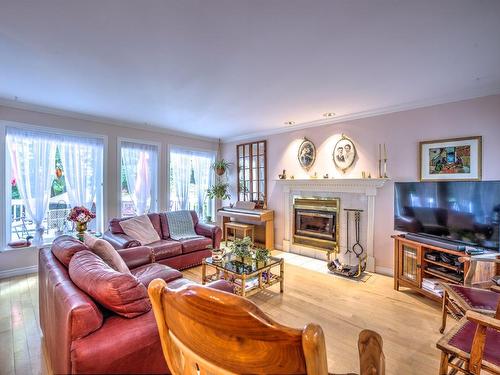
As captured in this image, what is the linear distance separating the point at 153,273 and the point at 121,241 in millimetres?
1198

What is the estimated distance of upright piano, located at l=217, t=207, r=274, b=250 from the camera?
4.90 meters

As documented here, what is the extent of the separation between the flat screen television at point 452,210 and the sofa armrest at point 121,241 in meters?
3.64

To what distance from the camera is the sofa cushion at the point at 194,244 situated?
3.76 m

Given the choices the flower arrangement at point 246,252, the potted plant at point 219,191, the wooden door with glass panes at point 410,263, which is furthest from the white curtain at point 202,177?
the wooden door with glass panes at point 410,263

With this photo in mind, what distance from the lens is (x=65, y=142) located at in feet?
12.8

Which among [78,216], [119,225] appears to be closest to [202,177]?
[119,225]

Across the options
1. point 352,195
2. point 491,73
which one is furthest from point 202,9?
point 352,195

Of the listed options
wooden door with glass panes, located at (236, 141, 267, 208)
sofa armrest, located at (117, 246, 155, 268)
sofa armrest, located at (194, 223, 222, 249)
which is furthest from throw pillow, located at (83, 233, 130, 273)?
wooden door with glass panes, located at (236, 141, 267, 208)

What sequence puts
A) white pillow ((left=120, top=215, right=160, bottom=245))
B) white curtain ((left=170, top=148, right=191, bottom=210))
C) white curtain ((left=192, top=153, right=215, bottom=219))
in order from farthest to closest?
1. white curtain ((left=192, top=153, right=215, bottom=219))
2. white curtain ((left=170, top=148, right=191, bottom=210))
3. white pillow ((left=120, top=215, right=160, bottom=245))

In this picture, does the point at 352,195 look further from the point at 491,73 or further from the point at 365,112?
the point at 491,73

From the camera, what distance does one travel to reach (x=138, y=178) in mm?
4668

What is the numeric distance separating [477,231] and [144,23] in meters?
3.78

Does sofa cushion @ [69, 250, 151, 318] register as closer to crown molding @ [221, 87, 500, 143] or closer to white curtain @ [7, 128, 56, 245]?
white curtain @ [7, 128, 56, 245]

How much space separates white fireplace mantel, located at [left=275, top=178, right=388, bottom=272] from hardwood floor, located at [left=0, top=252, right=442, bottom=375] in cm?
67
